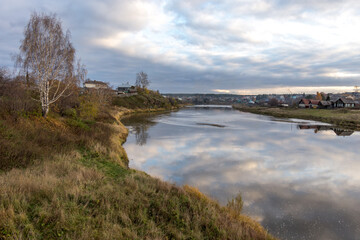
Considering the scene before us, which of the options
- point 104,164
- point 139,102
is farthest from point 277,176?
point 139,102

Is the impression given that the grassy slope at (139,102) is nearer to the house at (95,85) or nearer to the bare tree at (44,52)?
the house at (95,85)

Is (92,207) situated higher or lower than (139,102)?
lower

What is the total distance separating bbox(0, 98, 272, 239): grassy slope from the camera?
526 cm

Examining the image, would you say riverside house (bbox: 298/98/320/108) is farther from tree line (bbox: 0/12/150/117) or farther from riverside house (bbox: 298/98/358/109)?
tree line (bbox: 0/12/150/117)

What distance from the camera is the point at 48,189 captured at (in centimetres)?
674

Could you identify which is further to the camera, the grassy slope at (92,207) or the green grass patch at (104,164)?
the green grass patch at (104,164)

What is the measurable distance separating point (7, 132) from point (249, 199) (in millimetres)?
13555

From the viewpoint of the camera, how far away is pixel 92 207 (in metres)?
6.56

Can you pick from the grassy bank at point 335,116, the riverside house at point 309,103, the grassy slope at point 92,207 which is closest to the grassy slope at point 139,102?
the grassy bank at point 335,116

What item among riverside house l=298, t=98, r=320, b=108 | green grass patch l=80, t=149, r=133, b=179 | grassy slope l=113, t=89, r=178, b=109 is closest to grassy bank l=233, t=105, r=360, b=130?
riverside house l=298, t=98, r=320, b=108

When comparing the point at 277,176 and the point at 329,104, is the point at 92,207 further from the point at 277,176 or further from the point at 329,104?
the point at 329,104

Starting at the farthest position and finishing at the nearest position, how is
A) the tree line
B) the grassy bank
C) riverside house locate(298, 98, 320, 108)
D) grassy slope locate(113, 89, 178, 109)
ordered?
riverside house locate(298, 98, 320, 108)
grassy slope locate(113, 89, 178, 109)
the grassy bank
the tree line

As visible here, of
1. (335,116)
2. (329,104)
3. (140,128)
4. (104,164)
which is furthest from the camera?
(329,104)

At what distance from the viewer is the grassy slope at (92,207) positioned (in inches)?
207
